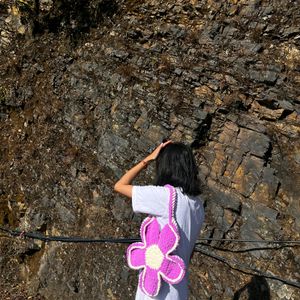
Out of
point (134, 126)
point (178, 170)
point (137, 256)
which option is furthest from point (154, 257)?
point (134, 126)

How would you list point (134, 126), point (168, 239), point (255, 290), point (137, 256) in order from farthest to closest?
point (134, 126)
point (255, 290)
point (137, 256)
point (168, 239)

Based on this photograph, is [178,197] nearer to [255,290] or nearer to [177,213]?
[177,213]

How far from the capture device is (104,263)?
18.0 feet

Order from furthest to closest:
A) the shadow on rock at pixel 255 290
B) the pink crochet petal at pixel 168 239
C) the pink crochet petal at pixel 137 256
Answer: the shadow on rock at pixel 255 290
the pink crochet petal at pixel 137 256
the pink crochet petal at pixel 168 239

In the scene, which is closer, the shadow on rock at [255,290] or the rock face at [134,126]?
the shadow on rock at [255,290]

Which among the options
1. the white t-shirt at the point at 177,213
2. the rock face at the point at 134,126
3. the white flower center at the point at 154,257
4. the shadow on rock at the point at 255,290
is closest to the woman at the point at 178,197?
the white t-shirt at the point at 177,213

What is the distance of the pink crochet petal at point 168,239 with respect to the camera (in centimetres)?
271

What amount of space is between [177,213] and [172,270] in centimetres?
38

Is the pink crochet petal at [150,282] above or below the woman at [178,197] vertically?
below

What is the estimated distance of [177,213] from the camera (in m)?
2.76

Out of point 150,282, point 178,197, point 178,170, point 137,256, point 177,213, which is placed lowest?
point 150,282

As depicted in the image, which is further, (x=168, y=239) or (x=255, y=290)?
(x=255, y=290)

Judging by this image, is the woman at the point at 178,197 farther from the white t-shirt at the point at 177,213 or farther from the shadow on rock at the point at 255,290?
the shadow on rock at the point at 255,290

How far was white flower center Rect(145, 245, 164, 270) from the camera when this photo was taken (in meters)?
2.78
